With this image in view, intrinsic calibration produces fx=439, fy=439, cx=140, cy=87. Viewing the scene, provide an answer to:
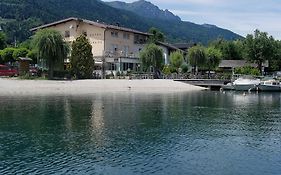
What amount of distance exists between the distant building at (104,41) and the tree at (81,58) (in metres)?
9.47

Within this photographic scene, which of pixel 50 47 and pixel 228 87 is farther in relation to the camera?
pixel 228 87

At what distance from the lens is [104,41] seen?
9456cm

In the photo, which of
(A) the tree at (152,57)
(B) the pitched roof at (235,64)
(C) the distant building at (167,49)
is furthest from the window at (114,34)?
(B) the pitched roof at (235,64)

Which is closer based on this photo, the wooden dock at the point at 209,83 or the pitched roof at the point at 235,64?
the wooden dock at the point at 209,83

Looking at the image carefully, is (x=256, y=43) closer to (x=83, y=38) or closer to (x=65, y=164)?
(x=83, y=38)

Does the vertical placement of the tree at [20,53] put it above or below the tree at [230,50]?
below

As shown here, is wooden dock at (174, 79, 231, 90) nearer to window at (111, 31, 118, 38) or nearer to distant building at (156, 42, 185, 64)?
window at (111, 31, 118, 38)

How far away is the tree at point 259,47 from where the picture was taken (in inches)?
4584

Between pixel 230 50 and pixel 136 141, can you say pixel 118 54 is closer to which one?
pixel 230 50

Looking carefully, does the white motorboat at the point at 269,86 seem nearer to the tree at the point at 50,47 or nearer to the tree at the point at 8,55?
the tree at the point at 50,47

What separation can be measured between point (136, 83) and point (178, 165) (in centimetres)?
5700

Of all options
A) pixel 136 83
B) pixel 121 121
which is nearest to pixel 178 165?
pixel 121 121

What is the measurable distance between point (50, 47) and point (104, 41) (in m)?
20.4

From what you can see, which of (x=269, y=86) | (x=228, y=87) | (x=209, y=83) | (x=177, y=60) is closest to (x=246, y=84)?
(x=228, y=87)
